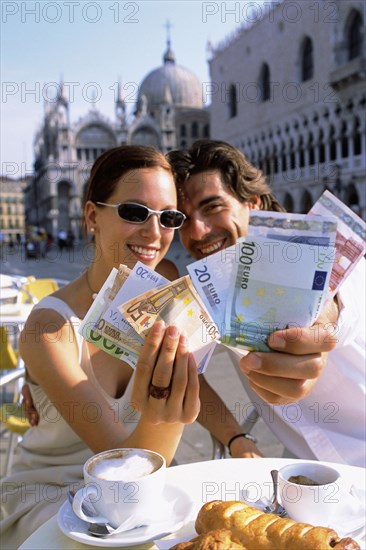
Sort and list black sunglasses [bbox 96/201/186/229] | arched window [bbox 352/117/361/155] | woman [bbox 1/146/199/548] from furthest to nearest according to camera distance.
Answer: arched window [bbox 352/117/361/155] < black sunglasses [bbox 96/201/186/229] < woman [bbox 1/146/199/548]

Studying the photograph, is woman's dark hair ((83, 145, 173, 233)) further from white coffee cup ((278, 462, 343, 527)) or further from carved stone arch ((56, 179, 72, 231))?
carved stone arch ((56, 179, 72, 231))

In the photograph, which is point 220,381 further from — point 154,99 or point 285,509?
point 154,99

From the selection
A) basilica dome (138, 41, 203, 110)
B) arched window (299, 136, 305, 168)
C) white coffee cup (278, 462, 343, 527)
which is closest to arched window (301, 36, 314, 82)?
arched window (299, 136, 305, 168)

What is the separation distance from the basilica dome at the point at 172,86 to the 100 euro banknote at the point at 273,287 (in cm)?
4975

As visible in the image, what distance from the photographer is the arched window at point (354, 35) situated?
1933cm

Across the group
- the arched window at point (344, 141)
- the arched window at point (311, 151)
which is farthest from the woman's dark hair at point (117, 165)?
the arched window at point (311, 151)

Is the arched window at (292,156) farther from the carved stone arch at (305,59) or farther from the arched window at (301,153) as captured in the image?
the carved stone arch at (305,59)

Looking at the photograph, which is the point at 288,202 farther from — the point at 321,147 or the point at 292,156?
the point at 321,147

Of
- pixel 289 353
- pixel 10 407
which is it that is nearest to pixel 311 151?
pixel 10 407

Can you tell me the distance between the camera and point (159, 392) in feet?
3.09

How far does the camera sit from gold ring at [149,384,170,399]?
0.94 meters

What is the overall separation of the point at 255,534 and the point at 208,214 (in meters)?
1.04

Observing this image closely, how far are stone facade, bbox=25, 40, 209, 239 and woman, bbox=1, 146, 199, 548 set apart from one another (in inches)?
1553

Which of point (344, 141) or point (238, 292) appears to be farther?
point (344, 141)
